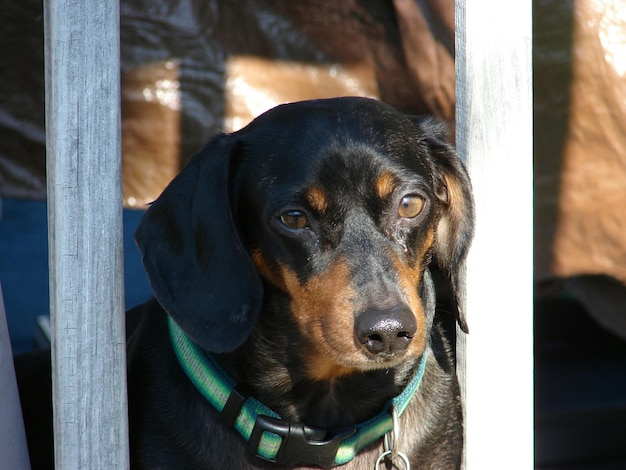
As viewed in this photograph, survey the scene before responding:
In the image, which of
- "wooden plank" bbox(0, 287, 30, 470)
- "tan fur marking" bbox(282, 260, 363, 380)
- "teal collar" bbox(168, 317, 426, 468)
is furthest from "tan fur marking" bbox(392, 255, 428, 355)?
"wooden plank" bbox(0, 287, 30, 470)

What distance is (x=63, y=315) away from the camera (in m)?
2.11

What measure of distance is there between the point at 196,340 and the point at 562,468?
2.24 meters

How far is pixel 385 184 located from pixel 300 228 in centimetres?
26

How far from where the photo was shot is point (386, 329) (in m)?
2.03

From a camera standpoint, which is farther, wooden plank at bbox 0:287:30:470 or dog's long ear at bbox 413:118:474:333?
dog's long ear at bbox 413:118:474:333

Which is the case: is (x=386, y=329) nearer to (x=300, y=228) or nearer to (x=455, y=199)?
(x=300, y=228)

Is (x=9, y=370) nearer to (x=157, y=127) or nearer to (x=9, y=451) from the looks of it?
(x=9, y=451)

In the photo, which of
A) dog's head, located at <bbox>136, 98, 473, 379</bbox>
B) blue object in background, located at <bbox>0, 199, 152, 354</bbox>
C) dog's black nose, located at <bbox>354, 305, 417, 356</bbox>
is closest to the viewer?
dog's black nose, located at <bbox>354, 305, 417, 356</bbox>

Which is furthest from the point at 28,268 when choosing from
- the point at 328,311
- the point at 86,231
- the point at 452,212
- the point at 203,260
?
the point at 328,311

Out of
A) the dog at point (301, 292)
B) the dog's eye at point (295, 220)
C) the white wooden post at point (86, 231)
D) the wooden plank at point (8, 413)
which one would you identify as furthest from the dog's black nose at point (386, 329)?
the wooden plank at point (8, 413)

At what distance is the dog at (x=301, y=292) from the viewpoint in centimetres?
223

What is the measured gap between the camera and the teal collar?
2.34 meters

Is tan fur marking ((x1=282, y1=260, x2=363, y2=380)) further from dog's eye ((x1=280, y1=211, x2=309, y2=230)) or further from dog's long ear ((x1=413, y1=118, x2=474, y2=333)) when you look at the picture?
dog's long ear ((x1=413, y1=118, x2=474, y2=333))

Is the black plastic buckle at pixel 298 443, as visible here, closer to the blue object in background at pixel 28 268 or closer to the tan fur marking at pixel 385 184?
the tan fur marking at pixel 385 184
